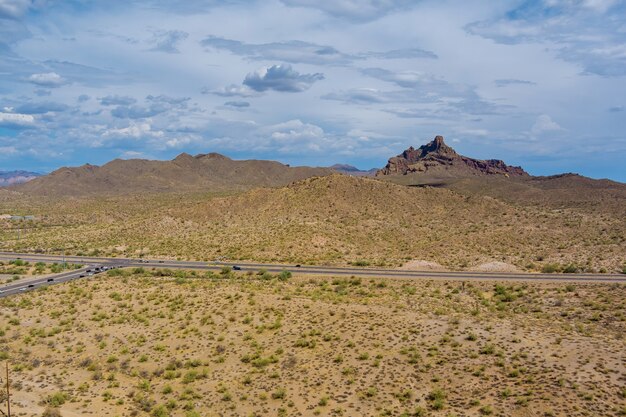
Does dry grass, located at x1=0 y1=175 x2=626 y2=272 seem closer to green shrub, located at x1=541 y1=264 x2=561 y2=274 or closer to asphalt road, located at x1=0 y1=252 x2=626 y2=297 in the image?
green shrub, located at x1=541 y1=264 x2=561 y2=274

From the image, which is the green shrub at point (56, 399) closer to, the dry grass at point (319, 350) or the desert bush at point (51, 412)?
the dry grass at point (319, 350)

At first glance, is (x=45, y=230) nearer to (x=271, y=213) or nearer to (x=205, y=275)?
(x=271, y=213)

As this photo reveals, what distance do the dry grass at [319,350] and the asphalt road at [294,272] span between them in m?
5.45

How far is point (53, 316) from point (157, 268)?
908 inches

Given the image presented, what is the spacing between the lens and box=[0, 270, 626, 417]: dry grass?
1220 inches

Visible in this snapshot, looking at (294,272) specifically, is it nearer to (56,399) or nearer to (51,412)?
(56,399)

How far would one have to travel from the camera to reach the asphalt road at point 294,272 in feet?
195

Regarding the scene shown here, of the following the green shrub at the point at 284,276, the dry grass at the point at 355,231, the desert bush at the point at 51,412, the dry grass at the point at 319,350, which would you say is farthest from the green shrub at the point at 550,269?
the desert bush at the point at 51,412

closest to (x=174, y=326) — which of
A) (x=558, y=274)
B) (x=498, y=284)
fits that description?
(x=498, y=284)

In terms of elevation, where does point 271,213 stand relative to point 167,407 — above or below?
above

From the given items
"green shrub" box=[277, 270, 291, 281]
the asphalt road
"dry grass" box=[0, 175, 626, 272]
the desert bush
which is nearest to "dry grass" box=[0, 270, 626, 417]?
the desert bush

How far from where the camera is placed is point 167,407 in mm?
31500

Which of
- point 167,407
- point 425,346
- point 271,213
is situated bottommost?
point 167,407

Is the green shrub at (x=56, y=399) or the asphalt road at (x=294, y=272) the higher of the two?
the asphalt road at (x=294, y=272)
